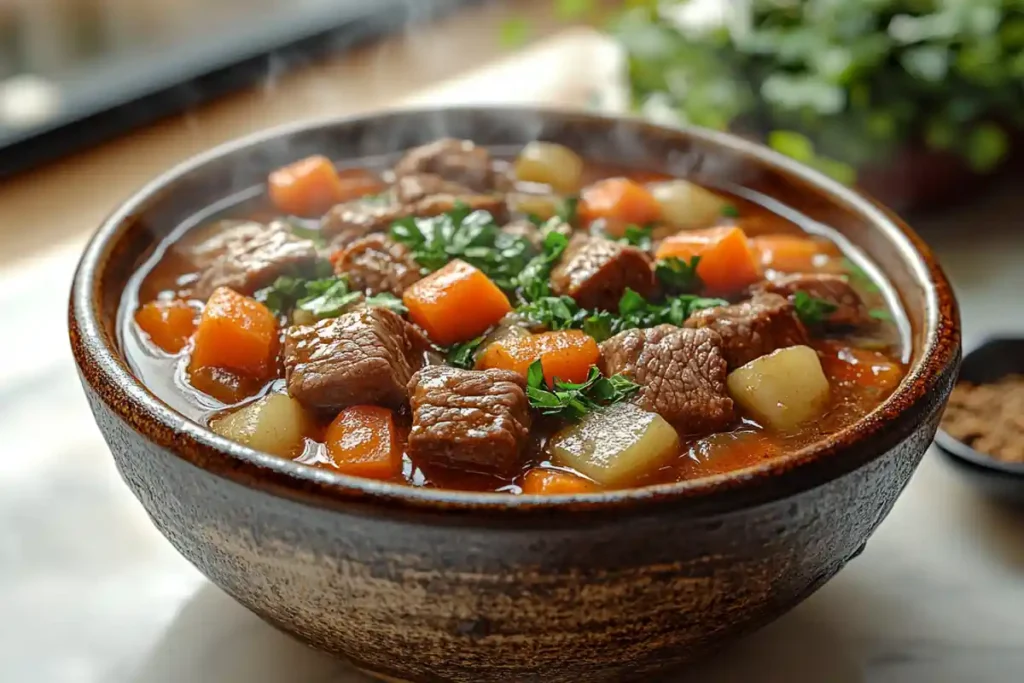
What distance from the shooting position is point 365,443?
79.0 inches

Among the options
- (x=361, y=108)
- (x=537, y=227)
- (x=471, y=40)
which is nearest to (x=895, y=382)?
(x=537, y=227)

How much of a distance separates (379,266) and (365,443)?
22.9 inches

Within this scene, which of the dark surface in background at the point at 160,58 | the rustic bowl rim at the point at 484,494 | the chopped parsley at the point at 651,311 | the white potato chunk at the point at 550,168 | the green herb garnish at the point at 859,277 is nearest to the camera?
the rustic bowl rim at the point at 484,494

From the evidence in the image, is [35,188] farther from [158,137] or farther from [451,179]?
[451,179]

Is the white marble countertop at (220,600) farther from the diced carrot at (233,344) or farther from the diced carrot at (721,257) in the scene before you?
the diced carrot at (721,257)

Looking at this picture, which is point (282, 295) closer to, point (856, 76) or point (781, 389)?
point (781, 389)

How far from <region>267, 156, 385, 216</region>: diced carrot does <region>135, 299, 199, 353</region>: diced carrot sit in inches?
21.2

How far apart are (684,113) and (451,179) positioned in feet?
4.80

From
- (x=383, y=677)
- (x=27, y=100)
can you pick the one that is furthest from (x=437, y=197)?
(x=27, y=100)

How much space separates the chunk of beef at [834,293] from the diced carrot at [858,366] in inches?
2.7

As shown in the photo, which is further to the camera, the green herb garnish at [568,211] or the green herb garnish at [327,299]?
the green herb garnish at [568,211]

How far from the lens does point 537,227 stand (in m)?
2.78

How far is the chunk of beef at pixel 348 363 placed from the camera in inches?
81.8

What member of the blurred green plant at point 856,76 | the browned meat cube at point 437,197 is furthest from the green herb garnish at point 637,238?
the blurred green plant at point 856,76
